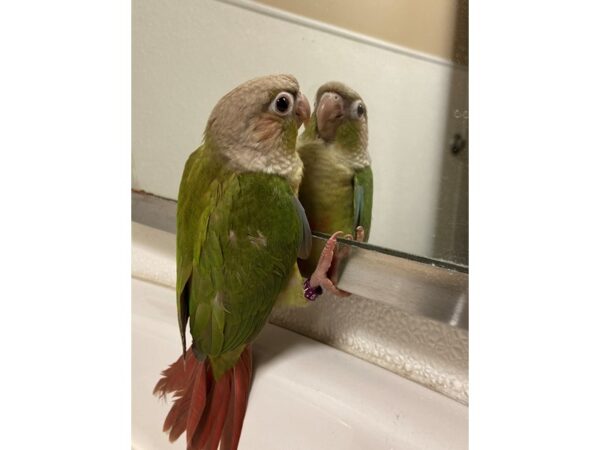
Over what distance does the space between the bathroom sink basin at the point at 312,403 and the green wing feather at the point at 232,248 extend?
0.07 m

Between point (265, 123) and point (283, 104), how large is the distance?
2cm

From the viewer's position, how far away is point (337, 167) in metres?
0.43

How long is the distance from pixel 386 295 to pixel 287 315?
0.63ft

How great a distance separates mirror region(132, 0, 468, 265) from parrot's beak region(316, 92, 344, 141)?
0.02 m

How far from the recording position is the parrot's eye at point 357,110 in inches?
16.6

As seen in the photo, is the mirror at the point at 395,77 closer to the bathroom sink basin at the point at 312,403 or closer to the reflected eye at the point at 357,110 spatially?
the reflected eye at the point at 357,110

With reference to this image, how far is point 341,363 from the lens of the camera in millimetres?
489

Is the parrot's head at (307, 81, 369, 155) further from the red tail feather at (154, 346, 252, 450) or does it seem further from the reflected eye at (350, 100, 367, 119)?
the red tail feather at (154, 346, 252, 450)

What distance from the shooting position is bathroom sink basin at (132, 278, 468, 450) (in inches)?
15.7

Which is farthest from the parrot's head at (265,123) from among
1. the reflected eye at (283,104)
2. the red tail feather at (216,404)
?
the red tail feather at (216,404)

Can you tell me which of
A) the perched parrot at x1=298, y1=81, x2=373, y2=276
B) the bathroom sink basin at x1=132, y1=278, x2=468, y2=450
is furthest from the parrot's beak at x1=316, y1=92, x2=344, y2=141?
the bathroom sink basin at x1=132, y1=278, x2=468, y2=450
